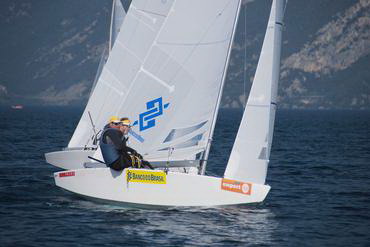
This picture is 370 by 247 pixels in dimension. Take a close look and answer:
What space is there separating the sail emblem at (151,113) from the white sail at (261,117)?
7.74ft

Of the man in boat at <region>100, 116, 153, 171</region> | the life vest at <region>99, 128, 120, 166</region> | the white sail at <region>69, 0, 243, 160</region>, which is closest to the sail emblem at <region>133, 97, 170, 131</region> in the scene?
the white sail at <region>69, 0, 243, 160</region>

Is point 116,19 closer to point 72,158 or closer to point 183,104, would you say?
point 72,158

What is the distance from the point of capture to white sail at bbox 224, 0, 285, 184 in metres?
17.7

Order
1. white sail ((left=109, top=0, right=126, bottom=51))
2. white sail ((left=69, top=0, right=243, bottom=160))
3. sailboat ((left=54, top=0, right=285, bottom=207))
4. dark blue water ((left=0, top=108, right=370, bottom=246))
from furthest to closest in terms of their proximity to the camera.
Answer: white sail ((left=109, top=0, right=126, bottom=51))
white sail ((left=69, top=0, right=243, bottom=160))
sailboat ((left=54, top=0, right=285, bottom=207))
dark blue water ((left=0, top=108, right=370, bottom=246))

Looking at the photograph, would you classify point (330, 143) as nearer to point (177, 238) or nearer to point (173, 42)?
point (173, 42)

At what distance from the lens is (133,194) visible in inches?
705

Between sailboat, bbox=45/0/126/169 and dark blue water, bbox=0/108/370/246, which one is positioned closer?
dark blue water, bbox=0/108/370/246

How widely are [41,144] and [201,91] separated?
82.2ft

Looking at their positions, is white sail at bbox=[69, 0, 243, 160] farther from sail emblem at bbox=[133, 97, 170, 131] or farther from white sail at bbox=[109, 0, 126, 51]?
white sail at bbox=[109, 0, 126, 51]

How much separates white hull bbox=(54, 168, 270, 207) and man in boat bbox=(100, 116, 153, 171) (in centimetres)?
24

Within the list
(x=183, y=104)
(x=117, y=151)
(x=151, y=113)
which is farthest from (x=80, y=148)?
(x=117, y=151)

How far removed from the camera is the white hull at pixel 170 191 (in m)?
17.5

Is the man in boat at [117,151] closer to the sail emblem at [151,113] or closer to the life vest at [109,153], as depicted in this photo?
the life vest at [109,153]

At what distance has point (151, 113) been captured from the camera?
19172 millimetres
